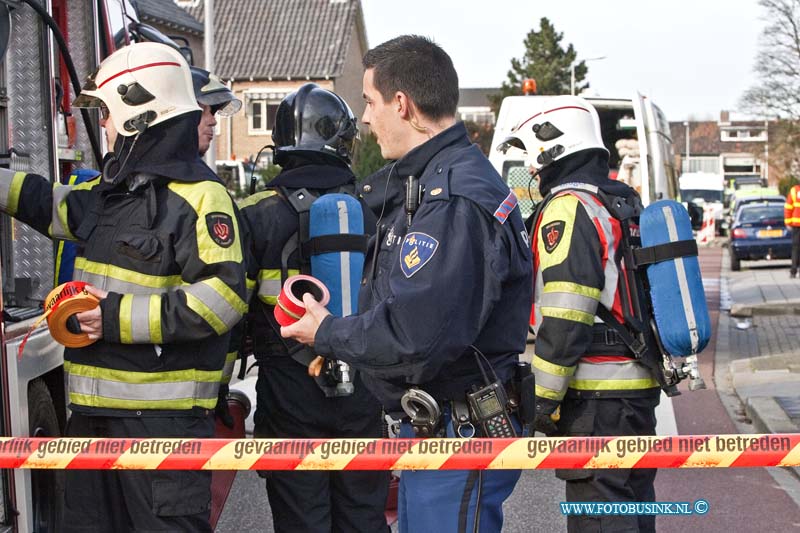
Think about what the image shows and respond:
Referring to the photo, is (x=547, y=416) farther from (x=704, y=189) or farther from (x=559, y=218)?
(x=704, y=189)

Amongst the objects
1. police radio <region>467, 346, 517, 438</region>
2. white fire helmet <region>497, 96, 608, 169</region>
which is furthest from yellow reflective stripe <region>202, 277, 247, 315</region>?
white fire helmet <region>497, 96, 608, 169</region>

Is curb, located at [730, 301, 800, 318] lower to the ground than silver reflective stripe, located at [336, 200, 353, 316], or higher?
lower

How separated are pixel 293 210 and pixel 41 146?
119 cm

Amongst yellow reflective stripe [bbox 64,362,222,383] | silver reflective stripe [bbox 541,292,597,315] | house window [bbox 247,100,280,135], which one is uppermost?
silver reflective stripe [bbox 541,292,597,315]

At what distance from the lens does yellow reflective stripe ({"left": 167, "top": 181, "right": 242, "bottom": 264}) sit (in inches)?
146

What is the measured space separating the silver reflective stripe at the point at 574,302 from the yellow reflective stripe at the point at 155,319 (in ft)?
4.95

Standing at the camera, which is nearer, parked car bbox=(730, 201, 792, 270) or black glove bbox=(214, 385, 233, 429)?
black glove bbox=(214, 385, 233, 429)

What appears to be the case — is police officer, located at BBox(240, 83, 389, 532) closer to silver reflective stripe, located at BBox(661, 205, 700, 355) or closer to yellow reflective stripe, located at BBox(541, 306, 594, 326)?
yellow reflective stripe, located at BBox(541, 306, 594, 326)

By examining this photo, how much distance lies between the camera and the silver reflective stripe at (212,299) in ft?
12.0

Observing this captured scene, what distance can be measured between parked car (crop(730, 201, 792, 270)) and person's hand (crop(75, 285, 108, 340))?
80.6 feet

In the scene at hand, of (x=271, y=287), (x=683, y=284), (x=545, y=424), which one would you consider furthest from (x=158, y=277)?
(x=683, y=284)

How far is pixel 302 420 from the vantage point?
15.3ft

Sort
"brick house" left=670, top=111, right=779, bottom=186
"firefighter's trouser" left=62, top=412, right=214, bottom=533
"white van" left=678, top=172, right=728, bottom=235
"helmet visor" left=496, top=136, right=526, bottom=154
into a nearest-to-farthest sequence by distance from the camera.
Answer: "firefighter's trouser" left=62, top=412, right=214, bottom=533 < "helmet visor" left=496, top=136, right=526, bottom=154 < "white van" left=678, top=172, right=728, bottom=235 < "brick house" left=670, top=111, right=779, bottom=186

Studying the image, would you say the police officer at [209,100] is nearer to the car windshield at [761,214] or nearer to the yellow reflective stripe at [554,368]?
the yellow reflective stripe at [554,368]
